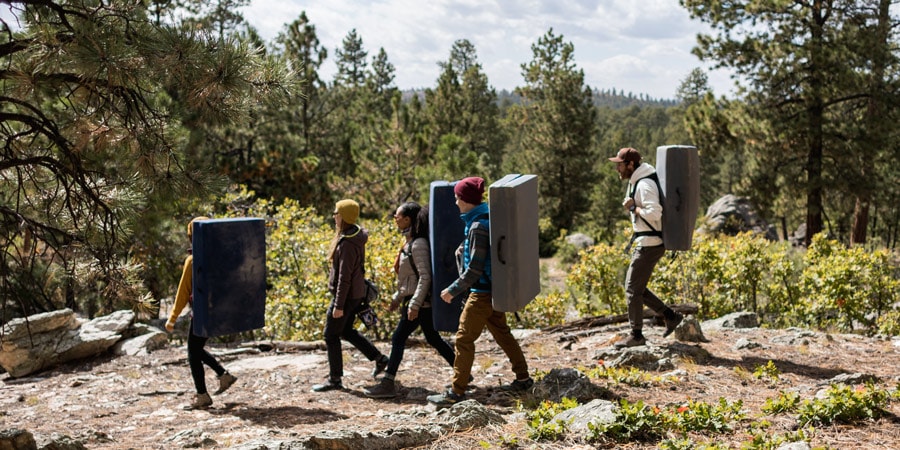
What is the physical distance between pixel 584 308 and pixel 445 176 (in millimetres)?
7666

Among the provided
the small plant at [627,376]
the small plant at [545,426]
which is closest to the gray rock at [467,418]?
the small plant at [545,426]

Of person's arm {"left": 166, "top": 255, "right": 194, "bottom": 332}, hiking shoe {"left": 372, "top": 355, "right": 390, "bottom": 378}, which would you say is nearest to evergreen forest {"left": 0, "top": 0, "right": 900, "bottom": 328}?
person's arm {"left": 166, "top": 255, "right": 194, "bottom": 332}

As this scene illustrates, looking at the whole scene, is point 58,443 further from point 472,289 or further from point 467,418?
point 472,289

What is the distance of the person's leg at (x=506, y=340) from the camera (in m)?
5.22

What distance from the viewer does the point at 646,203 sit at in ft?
19.6

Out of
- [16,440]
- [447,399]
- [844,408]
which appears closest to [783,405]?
[844,408]

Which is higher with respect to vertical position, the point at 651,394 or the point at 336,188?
the point at 336,188

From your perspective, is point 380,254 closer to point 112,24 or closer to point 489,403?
point 489,403

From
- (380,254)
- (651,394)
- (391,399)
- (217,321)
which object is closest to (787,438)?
(651,394)

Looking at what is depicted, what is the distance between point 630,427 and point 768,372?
227cm

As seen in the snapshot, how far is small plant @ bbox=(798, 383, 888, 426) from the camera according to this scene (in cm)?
404

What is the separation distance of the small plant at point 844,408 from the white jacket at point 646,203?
219 centimetres

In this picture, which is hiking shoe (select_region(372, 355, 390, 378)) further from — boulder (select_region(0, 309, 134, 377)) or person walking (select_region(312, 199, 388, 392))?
boulder (select_region(0, 309, 134, 377))

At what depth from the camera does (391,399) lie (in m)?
5.87
